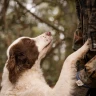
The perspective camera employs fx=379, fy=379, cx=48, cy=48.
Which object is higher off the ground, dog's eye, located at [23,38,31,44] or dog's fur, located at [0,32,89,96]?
dog's eye, located at [23,38,31,44]

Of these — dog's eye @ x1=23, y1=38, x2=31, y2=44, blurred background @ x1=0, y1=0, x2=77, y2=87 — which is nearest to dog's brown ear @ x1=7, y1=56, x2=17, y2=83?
dog's eye @ x1=23, y1=38, x2=31, y2=44

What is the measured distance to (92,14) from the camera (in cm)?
483

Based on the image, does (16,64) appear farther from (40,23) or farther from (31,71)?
(40,23)

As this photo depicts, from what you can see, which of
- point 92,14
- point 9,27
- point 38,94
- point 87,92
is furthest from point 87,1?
point 9,27

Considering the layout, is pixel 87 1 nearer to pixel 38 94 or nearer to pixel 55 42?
pixel 38 94

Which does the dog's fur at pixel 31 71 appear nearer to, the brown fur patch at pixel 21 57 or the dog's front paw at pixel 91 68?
the brown fur patch at pixel 21 57

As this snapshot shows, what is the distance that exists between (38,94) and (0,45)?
8110 millimetres

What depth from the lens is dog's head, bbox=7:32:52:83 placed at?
6.10m

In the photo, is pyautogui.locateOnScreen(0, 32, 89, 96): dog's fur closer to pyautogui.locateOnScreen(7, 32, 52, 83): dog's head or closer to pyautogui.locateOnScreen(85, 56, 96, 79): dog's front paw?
pyautogui.locateOnScreen(7, 32, 52, 83): dog's head

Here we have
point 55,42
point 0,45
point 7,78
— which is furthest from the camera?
point 0,45

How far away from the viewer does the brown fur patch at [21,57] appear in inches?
239

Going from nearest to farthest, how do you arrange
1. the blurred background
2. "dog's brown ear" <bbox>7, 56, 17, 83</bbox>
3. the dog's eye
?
"dog's brown ear" <bbox>7, 56, 17, 83</bbox>, the dog's eye, the blurred background

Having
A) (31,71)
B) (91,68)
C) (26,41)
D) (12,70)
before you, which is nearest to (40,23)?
(26,41)

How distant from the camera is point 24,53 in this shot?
6.50 m
